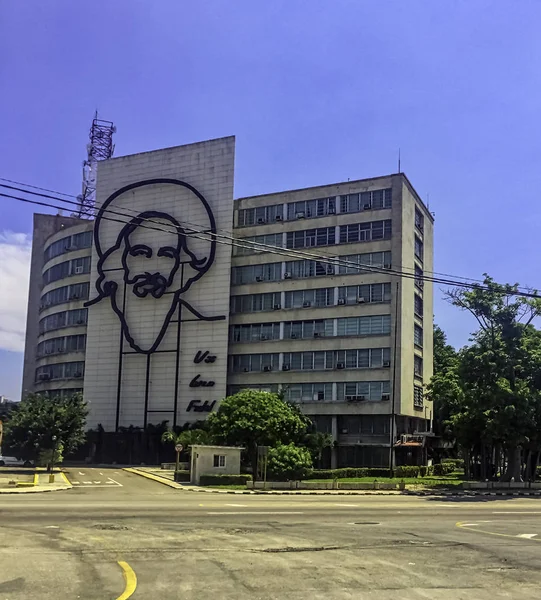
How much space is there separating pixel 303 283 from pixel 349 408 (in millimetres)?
12469

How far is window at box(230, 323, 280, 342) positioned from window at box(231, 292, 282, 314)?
155 centimetres

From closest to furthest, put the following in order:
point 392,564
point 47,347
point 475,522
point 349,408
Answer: point 392,564, point 475,522, point 349,408, point 47,347

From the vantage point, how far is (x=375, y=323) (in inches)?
2410

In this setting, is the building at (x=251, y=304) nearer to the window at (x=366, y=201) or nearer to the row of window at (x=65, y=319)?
the window at (x=366, y=201)

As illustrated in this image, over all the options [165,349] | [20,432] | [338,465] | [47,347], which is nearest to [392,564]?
[20,432]

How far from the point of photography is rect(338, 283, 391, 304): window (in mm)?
61219

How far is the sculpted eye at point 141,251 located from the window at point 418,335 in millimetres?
27536

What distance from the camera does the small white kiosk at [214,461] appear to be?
43.3 m

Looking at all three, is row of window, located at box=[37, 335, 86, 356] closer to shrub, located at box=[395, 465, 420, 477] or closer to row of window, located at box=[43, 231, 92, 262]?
row of window, located at box=[43, 231, 92, 262]

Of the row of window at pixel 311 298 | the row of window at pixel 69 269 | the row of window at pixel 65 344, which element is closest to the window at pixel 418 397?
the row of window at pixel 311 298

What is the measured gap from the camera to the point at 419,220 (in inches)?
2670

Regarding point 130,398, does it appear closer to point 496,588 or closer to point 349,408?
point 349,408

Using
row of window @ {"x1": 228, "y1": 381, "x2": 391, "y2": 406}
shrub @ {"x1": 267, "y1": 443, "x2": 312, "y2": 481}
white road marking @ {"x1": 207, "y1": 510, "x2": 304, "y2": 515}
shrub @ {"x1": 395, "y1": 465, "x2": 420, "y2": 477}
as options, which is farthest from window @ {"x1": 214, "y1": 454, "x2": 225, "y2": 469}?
white road marking @ {"x1": 207, "y1": 510, "x2": 304, "y2": 515}

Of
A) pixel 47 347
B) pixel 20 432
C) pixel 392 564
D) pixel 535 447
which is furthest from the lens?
pixel 47 347
